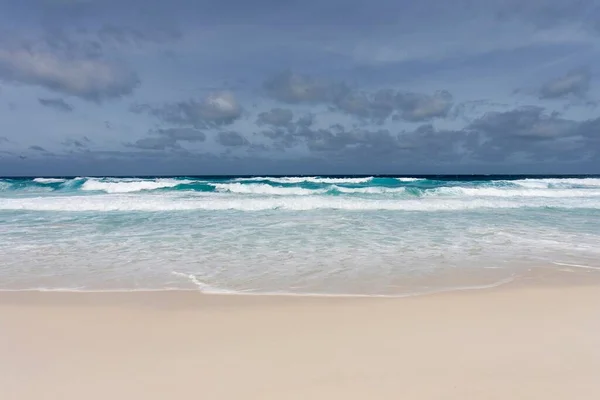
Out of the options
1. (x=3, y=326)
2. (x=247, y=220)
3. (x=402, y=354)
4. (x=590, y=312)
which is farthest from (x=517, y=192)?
(x=3, y=326)

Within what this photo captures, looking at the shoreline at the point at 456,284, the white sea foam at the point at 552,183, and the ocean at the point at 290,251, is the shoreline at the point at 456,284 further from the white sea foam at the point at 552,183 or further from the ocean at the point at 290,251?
the white sea foam at the point at 552,183

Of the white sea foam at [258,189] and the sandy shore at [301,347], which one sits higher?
the white sea foam at [258,189]

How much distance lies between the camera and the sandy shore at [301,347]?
2.27 meters

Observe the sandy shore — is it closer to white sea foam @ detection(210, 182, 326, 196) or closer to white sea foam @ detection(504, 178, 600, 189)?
white sea foam @ detection(210, 182, 326, 196)

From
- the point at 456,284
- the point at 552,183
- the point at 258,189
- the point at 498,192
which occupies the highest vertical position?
the point at 552,183

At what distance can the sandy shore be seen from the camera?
2.27m

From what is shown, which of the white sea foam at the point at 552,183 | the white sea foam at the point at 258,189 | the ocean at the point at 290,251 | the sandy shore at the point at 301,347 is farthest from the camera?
the white sea foam at the point at 552,183

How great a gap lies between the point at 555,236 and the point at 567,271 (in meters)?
3.30

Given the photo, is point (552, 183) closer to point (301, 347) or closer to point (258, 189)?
point (258, 189)

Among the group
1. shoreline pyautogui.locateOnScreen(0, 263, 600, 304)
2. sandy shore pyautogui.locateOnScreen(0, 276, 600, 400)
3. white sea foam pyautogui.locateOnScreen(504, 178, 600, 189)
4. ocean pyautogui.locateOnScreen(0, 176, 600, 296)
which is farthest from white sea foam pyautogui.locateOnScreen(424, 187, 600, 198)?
sandy shore pyautogui.locateOnScreen(0, 276, 600, 400)

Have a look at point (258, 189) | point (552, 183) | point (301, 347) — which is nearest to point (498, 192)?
point (552, 183)

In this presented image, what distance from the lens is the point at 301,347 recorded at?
281 cm

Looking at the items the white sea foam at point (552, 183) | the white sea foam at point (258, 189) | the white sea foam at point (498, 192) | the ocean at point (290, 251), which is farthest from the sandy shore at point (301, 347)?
the white sea foam at point (552, 183)

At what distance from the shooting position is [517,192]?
77.0ft
